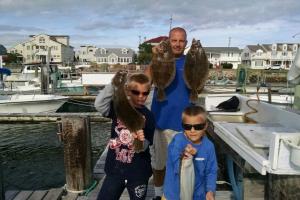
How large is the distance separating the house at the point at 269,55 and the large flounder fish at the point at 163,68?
84.4 metres

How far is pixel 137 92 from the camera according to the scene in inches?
122

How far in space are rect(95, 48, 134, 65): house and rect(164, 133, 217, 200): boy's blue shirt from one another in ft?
311

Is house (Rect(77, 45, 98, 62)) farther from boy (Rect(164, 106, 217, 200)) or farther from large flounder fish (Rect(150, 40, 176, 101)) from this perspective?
boy (Rect(164, 106, 217, 200))

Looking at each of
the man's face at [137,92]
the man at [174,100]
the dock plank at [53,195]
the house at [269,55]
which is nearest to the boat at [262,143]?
the man at [174,100]

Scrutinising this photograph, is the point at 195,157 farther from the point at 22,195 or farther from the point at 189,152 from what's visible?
the point at 22,195

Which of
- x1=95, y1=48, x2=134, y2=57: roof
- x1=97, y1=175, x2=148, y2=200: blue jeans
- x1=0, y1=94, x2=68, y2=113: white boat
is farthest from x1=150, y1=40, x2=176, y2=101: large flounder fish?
x1=95, y1=48, x2=134, y2=57: roof

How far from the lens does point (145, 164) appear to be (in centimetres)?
320

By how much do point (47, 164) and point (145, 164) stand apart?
9430mm

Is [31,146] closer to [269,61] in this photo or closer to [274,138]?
[274,138]

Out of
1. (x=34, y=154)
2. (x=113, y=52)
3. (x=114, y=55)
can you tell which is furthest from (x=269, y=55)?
(x=34, y=154)

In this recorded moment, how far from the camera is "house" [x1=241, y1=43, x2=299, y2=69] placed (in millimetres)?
84625

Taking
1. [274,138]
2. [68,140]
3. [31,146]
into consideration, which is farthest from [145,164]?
[31,146]

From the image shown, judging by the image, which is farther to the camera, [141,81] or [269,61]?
[269,61]

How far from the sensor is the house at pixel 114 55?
98.2 meters
